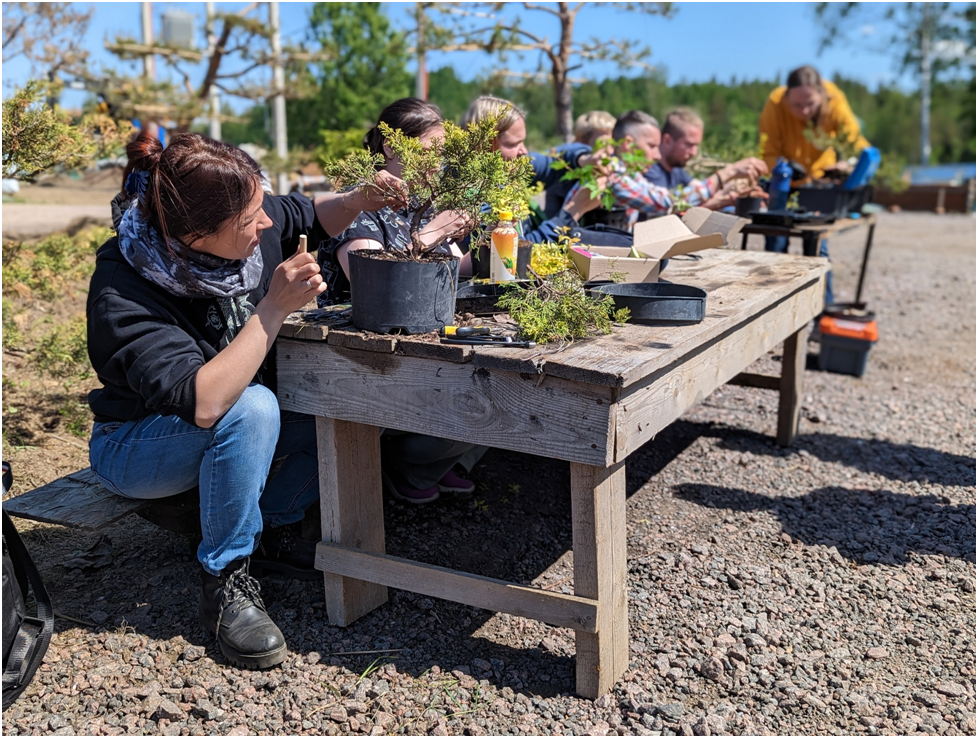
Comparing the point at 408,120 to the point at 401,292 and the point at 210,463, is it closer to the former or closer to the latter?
the point at 401,292

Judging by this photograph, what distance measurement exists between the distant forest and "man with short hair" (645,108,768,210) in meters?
9.47

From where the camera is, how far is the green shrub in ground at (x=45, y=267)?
3.72 metres

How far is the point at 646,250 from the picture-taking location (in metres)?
2.56

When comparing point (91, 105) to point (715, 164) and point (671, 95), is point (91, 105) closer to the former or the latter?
point (715, 164)

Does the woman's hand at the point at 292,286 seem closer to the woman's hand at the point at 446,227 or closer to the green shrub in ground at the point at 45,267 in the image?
the woman's hand at the point at 446,227

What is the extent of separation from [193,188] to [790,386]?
274cm

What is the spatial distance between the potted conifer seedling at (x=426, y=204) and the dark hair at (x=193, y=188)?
214 mm

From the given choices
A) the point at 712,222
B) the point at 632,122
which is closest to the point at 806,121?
the point at 632,122

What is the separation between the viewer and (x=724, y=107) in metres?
34.1

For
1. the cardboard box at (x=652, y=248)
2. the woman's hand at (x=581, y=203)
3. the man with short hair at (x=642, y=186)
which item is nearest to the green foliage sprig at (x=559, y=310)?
the cardboard box at (x=652, y=248)

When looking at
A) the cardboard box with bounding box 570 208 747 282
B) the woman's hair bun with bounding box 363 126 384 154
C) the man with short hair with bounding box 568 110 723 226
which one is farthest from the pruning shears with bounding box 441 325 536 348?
the man with short hair with bounding box 568 110 723 226

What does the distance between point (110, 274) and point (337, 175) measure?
1.74 feet

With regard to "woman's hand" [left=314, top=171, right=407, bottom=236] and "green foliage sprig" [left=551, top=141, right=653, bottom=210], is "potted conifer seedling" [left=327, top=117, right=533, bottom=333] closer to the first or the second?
"woman's hand" [left=314, top=171, right=407, bottom=236]

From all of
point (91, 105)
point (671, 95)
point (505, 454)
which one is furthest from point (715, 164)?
point (671, 95)
